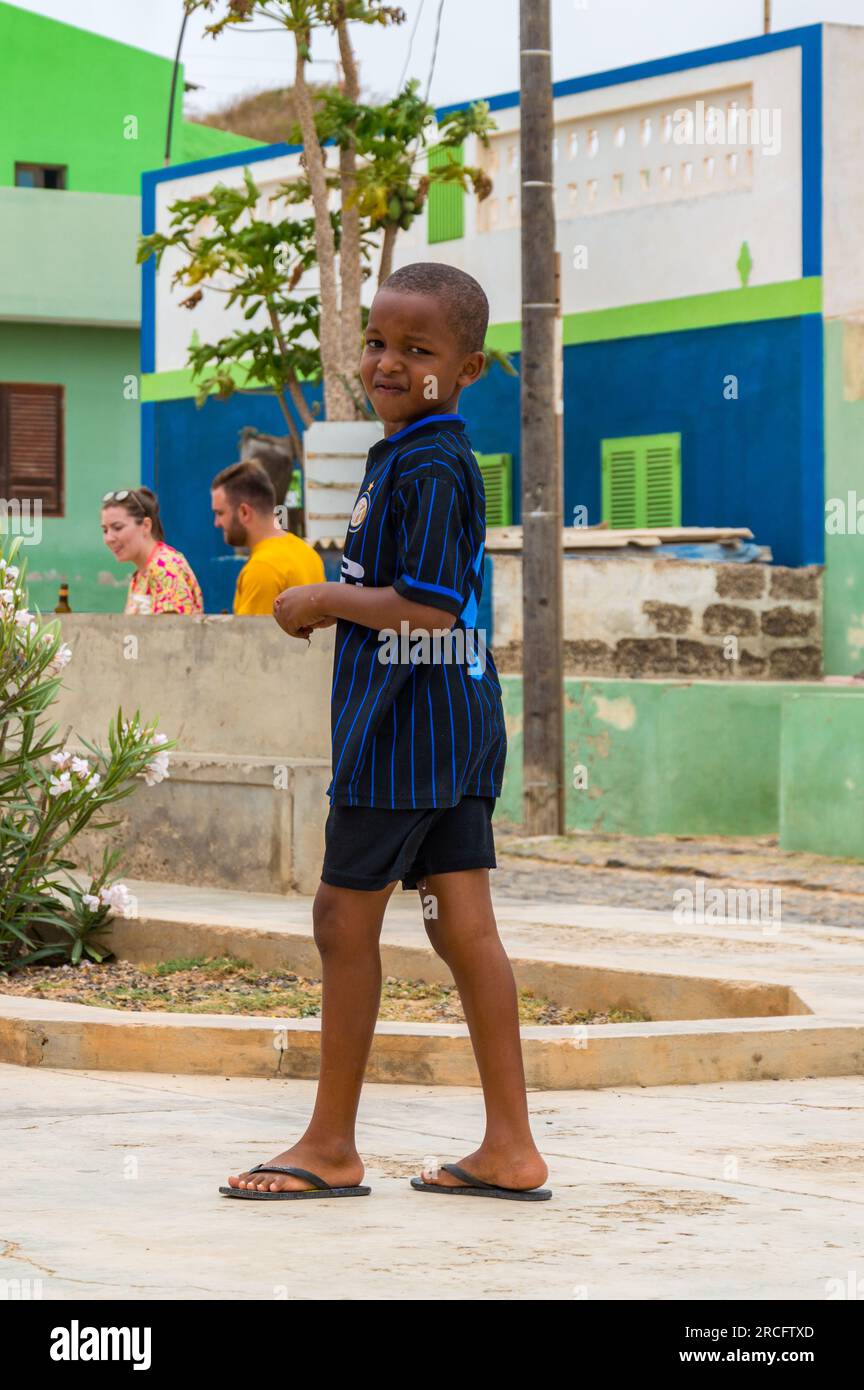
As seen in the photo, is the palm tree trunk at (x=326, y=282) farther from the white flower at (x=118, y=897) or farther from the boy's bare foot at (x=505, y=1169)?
the boy's bare foot at (x=505, y=1169)

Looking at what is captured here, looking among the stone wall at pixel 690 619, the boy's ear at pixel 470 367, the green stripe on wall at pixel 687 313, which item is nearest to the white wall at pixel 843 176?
the green stripe on wall at pixel 687 313

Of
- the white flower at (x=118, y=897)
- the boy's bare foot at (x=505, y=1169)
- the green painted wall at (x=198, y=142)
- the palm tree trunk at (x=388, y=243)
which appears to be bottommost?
the boy's bare foot at (x=505, y=1169)

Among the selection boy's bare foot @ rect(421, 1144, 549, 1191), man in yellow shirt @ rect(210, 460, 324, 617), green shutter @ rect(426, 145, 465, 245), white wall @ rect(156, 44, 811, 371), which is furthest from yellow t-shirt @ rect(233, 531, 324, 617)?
green shutter @ rect(426, 145, 465, 245)

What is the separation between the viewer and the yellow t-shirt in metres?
9.48

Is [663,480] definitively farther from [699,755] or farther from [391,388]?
[391,388]

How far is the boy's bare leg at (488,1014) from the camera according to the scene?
15.4ft

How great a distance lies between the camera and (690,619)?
15398 millimetres

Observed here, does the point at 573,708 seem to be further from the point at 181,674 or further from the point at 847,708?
the point at 181,674

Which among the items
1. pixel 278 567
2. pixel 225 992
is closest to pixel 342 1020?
pixel 225 992

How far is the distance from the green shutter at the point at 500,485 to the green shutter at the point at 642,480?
42.4 inches

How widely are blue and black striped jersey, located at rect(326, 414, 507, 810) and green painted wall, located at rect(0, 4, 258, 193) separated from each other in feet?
81.3

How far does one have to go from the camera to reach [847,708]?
43.5ft

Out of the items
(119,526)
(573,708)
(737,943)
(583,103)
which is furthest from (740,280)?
(737,943)
